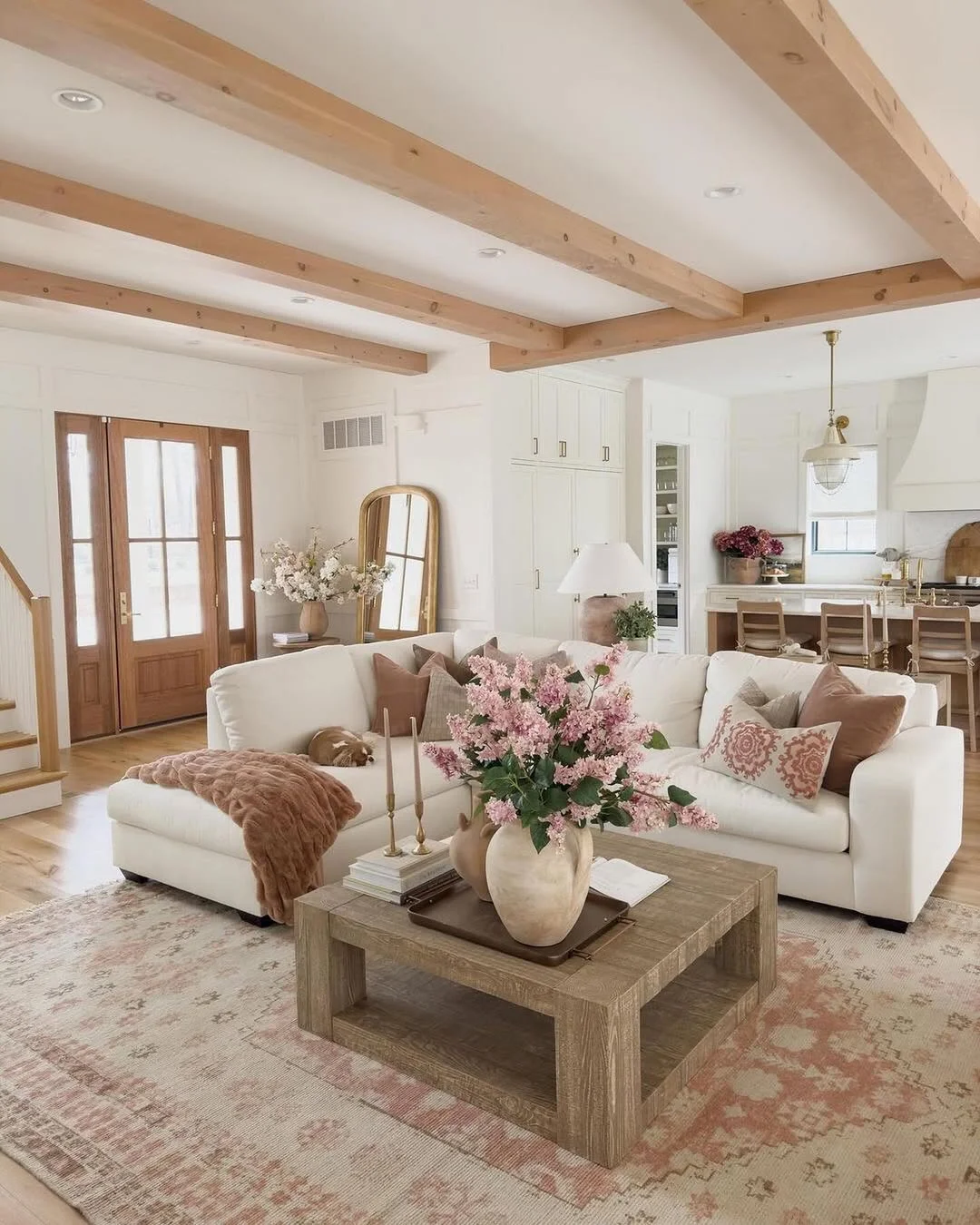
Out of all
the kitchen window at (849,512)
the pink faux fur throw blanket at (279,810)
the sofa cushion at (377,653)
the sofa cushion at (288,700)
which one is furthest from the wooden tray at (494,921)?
the kitchen window at (849,512)

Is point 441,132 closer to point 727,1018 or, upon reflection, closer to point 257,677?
point 257,677

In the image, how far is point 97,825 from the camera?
4.55 meters

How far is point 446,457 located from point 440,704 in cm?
294

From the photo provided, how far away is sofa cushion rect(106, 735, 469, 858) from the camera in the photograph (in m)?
3.34

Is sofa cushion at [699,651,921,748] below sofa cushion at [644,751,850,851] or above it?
above

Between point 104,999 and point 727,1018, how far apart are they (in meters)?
1.83

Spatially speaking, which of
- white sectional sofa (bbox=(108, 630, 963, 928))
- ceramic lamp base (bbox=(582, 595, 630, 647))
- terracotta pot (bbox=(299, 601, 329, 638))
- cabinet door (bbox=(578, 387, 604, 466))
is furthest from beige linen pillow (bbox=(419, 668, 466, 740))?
cabinet door (bbox=(578, 387, 604, 466))

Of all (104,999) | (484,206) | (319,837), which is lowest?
(104,999)

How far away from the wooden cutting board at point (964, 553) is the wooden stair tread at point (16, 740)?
7.25m

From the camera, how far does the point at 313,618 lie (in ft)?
23.5

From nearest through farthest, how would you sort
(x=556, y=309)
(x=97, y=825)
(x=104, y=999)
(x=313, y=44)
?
(x=313, y=44), (x=104, y=999), (x=97, y=825), (x=556, y=309)

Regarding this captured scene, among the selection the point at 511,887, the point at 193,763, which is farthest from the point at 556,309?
the point at 511,887

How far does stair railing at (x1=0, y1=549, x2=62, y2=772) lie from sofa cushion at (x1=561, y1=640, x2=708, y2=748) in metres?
2.88

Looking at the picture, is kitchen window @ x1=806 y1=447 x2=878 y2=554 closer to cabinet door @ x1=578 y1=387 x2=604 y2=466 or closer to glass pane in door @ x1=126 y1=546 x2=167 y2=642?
cabinet door @ x1=578 y1=387 x2=604 y2=466
